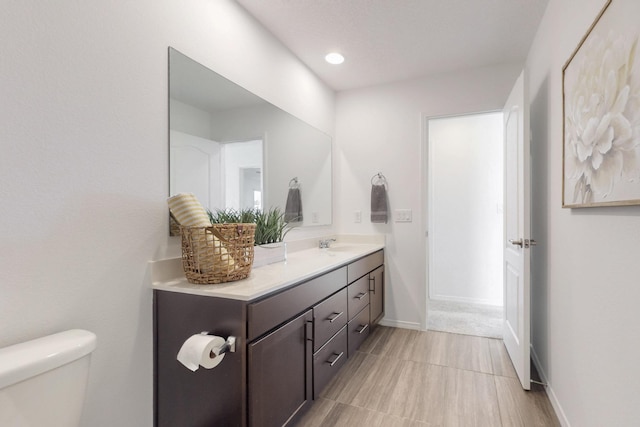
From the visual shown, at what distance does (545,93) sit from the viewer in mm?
1932

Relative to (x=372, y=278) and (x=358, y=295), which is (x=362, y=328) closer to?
(x=358, y=295)

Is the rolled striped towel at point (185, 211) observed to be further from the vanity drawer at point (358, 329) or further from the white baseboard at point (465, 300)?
the white baseboard at point (465, 300)

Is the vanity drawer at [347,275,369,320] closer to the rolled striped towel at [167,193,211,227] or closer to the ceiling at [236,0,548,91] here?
the rolled striped towel at [167,193,211,227]

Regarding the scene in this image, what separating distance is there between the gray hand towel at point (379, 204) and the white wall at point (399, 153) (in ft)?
0.27

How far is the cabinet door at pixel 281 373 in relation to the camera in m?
1.24

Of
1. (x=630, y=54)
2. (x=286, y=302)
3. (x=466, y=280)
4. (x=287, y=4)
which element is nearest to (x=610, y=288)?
(x=630, y=54)

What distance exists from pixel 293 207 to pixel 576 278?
69.8 inches

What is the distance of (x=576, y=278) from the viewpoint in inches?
57.5

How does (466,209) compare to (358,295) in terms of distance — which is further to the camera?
(466,209)

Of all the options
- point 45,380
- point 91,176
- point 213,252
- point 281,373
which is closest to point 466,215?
point 281,373

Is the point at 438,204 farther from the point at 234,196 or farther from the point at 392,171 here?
the point at 234,196

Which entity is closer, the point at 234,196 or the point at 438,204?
the point at 234,196

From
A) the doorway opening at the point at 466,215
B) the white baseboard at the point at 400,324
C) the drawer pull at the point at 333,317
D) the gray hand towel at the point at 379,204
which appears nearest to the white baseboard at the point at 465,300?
the doorway opening at the point at 466,215

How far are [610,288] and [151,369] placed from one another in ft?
6.01
